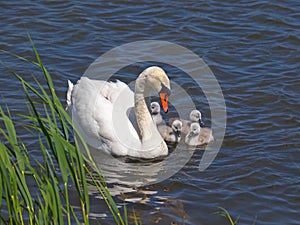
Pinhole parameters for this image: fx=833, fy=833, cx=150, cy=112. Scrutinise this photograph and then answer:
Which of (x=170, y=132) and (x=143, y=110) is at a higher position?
(x=143, y=110)

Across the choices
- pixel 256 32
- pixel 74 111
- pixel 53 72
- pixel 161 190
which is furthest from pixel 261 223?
pixel 256 32

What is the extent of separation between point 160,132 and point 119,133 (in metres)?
0.83

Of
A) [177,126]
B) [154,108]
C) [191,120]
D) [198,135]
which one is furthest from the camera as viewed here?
[154,108]

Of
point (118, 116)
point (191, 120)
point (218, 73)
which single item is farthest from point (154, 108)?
point (218, 73)

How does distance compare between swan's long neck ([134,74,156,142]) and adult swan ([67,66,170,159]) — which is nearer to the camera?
adult swan ([67,66,170,159])

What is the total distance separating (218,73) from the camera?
9875mm

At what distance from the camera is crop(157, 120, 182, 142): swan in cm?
869

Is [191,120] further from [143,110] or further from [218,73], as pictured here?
[218,73]

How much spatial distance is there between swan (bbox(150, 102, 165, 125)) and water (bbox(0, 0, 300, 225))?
1.76 ft

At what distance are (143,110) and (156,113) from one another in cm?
61

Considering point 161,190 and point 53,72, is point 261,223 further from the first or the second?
point 53,72

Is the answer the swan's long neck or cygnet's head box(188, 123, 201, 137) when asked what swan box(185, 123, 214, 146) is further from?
the swan's long neck

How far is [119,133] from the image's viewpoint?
26.7 feet

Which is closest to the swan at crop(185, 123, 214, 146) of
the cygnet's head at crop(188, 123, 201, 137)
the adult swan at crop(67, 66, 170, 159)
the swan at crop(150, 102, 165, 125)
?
the cygnet's head at crop(188, 123, 201, 137)
